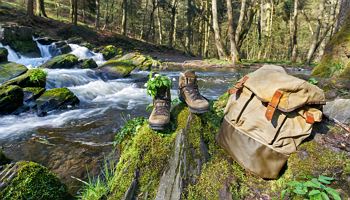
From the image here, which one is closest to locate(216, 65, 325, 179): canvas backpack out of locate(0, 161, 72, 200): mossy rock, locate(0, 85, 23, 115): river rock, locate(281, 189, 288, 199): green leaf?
locate(281, 189, 288, 199): green leaf

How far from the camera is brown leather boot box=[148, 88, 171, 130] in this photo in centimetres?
325

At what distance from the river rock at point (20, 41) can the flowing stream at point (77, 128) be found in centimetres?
715

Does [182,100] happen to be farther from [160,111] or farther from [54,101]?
[54,101]

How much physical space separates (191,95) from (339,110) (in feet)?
6.86

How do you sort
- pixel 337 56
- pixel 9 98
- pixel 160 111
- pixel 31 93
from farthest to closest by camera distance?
pixel 31 93, pixel 337 56, pixel 9 98, pixel 160 111

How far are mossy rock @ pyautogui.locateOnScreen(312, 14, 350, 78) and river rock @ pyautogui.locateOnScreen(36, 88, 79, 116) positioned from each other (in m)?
6.55

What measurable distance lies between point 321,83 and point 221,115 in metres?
3.64

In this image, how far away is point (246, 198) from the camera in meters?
3.08

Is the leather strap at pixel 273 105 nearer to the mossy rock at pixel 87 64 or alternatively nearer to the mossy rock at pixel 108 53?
the mossy rock at pixel 87 64

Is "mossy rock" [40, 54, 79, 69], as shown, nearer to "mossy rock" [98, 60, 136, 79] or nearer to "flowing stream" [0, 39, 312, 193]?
"mossy rock" [98, 60, 136, 79]

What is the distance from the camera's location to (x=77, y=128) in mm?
6805

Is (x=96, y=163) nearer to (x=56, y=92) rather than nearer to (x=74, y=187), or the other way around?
(x=74, y=187)

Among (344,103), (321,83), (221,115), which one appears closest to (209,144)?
(221,115)

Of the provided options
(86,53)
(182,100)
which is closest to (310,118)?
(182,100)
